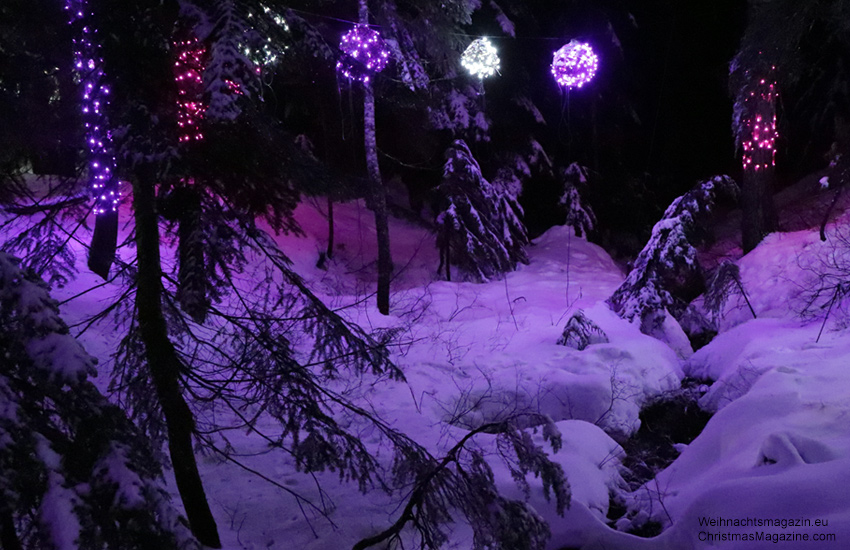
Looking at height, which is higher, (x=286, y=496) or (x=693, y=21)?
(x=693, y=21)

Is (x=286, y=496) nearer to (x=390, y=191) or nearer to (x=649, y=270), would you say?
(x=649, y=270)

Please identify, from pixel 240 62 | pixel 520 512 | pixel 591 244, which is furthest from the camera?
pixel 591 244

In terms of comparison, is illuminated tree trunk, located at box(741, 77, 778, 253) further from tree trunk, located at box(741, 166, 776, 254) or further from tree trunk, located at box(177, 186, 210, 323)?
tree trunk, located at box(177, 186, 210, 323)

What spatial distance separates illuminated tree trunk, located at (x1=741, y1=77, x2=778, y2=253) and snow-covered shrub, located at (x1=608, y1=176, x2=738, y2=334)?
4.39 m

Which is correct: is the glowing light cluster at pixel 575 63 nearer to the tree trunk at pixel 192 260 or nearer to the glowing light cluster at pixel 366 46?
the glowing light cluster at pixel 366 46

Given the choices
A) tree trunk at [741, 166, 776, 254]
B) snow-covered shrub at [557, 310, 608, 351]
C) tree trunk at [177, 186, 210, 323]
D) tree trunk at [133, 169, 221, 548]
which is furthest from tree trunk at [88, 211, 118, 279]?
tree trunk at [741, 166, 776, 254]

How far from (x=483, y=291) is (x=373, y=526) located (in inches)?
400

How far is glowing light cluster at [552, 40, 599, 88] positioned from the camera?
1173cm

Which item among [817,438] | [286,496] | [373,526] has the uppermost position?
[286,496]

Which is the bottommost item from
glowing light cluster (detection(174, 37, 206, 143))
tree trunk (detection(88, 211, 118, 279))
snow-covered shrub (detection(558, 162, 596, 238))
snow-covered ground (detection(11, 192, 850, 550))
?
snow-covered ground (detection(11, 192, 850, 550))

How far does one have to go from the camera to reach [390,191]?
2347 cm

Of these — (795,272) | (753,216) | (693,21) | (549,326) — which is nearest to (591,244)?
(753,216)

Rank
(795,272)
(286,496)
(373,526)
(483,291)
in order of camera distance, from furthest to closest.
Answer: (483,291) < (795,272) < (286,496) < (373,526)

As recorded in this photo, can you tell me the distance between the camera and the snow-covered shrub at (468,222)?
52.5 ft
